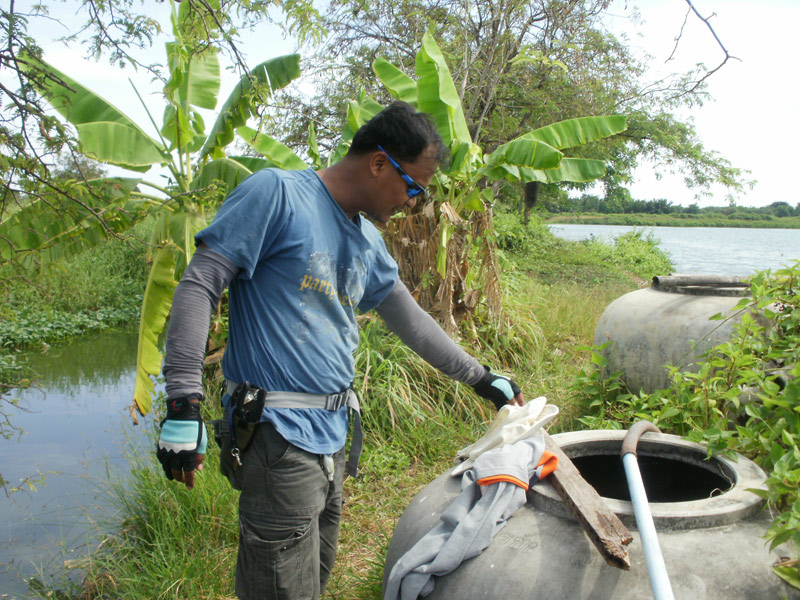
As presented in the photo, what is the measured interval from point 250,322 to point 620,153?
78.0 ft

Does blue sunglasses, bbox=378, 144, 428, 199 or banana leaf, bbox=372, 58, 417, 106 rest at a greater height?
banana leaf, bbox=372, 58, 417, 106

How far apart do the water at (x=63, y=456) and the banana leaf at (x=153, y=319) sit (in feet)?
1.51

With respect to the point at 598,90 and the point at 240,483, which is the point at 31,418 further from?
the point at 598,90

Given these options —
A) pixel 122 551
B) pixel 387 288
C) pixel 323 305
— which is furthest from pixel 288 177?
pixel 122 551

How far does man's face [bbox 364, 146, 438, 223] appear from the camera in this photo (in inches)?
87.9

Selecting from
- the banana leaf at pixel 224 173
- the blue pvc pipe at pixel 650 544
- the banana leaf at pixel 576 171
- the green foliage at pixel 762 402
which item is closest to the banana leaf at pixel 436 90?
the banana leaf at pixel 576 171

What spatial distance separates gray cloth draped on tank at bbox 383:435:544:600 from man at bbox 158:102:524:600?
414 mm

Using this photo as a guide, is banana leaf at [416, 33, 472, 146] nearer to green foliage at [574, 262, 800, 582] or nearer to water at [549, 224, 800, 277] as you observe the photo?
green foliage at [574, 262, 800, 582]

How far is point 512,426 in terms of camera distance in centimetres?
232

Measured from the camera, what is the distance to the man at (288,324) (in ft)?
6.37

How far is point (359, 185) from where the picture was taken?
7.38 ft

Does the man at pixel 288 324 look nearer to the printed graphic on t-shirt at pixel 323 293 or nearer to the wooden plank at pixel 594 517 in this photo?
the printed graphic on t-shirt at pixel 323 293

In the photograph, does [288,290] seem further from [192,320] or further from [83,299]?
[83,299]

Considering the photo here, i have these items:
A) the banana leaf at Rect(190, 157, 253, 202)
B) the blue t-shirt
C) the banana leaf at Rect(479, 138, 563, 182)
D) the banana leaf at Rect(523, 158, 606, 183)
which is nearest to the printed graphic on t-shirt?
the blue t-shirt
